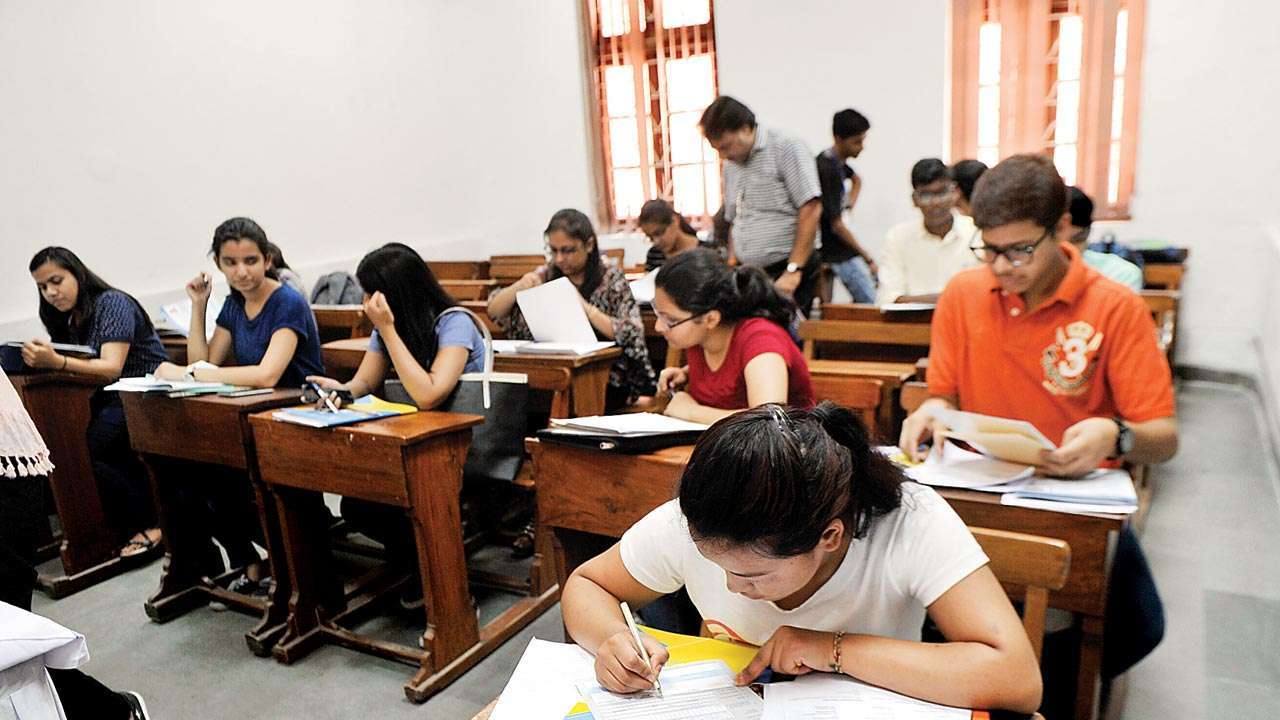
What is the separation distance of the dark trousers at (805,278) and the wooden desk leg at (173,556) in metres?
2.57

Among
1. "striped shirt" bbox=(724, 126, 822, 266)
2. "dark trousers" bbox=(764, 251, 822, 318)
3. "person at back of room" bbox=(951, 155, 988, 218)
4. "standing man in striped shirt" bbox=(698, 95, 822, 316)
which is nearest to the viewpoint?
"person at back of room" bbox=(951, 155, 988, 218)

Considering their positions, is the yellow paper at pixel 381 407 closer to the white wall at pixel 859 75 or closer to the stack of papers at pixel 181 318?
the stack of papers at pixel 181 318

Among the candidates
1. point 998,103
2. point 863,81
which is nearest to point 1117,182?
point 998,103

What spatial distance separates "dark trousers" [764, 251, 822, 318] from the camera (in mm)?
3838

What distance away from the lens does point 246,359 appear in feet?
9.50

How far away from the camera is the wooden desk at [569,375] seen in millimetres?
2719

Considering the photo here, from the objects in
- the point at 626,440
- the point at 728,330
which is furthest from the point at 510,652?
the point at 728,330

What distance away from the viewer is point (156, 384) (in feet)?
8.22

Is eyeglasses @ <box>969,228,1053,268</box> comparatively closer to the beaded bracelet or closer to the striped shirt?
the beaded bracelet

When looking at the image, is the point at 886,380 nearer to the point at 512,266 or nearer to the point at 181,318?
the point at 181,318

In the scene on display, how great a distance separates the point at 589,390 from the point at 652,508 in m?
1.14

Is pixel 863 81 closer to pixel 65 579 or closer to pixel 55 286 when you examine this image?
pixel 55 286

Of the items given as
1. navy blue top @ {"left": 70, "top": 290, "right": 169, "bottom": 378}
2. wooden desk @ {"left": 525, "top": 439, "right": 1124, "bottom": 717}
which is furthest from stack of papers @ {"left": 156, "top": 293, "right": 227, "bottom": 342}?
wooden desk @ {"left": 525, "top": 439, "right": 1124, "bottom": 717}

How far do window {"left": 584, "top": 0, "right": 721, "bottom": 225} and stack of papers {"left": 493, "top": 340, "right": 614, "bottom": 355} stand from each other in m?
3.96
